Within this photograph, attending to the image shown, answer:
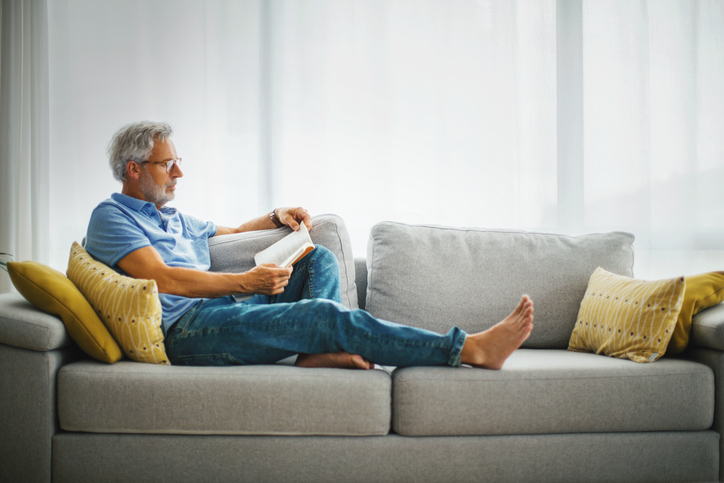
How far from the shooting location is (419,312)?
6.11 ft

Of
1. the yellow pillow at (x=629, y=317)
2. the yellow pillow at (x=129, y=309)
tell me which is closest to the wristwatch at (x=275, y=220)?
the yellow pillow at (x=129, y=309)

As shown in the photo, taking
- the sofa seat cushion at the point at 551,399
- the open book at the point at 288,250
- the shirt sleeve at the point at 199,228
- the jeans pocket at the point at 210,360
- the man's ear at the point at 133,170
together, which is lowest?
the sofa seat cushion at the point at 551,399

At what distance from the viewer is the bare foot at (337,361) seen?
55.2 inches

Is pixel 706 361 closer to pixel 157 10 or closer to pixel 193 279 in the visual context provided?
pixel 193 279

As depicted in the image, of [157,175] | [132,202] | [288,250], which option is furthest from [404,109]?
[132,202]

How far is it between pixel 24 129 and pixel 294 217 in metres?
1.70

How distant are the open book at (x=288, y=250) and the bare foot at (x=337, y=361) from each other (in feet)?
1.10

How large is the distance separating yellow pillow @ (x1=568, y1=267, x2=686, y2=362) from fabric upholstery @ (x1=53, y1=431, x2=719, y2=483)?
1.14 ft

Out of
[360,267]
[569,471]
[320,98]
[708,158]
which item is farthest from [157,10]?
[708,158]

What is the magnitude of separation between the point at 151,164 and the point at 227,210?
86 centimetres

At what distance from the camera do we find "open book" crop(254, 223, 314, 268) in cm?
164

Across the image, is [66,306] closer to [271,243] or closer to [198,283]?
[198,283]

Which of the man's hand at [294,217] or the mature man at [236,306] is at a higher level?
the man's hand at [294,217]

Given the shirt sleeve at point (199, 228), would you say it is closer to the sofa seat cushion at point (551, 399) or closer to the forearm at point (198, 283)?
the forearm at point (198, 283)
